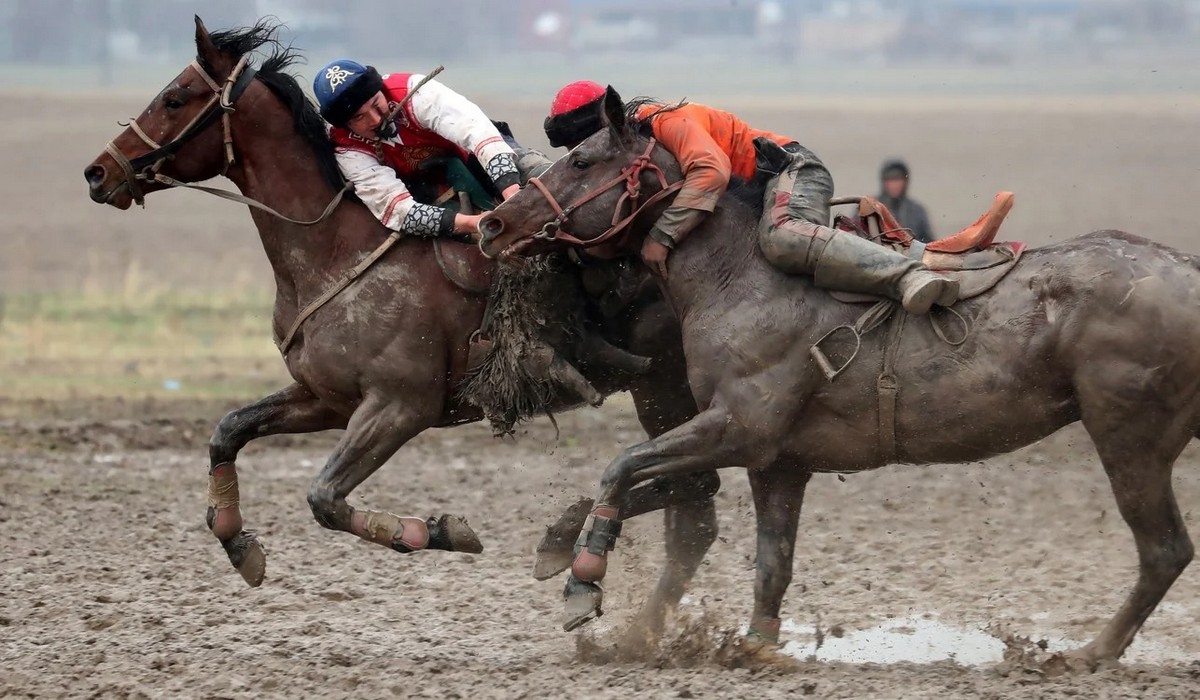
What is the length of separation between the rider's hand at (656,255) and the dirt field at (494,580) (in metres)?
1.38

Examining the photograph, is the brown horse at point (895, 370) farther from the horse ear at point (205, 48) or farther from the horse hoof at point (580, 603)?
the horse ear at point (205, 48)

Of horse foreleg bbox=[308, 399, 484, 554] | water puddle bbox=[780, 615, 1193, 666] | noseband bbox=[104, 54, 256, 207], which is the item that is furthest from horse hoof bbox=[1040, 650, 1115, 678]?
noseband bbox=[104, 54, 256, 207]

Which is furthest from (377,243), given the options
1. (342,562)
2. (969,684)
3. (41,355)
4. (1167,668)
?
(41,355)

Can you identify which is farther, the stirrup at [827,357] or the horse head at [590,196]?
the horse head at [590,196]

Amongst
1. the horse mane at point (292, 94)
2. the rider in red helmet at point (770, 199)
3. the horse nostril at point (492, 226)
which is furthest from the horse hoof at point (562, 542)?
the horse mane at point (292, 94)

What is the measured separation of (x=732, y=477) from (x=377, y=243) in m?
4.18

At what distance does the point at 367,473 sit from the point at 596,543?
3.33ft

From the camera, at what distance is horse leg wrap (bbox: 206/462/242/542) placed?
6.63 m

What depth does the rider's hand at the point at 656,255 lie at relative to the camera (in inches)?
240

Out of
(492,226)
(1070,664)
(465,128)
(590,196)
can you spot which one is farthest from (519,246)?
(1070,664)

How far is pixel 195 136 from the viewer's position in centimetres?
650

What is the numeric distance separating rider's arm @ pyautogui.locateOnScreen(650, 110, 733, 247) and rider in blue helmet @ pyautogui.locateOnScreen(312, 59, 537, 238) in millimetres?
638

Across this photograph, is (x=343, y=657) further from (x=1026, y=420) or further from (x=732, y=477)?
(x=732, y=477)

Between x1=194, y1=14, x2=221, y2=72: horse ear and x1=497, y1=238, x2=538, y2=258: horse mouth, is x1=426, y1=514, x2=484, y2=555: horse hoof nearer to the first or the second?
x1=497, y1=238, x2=538, y2=258: horse mouth
